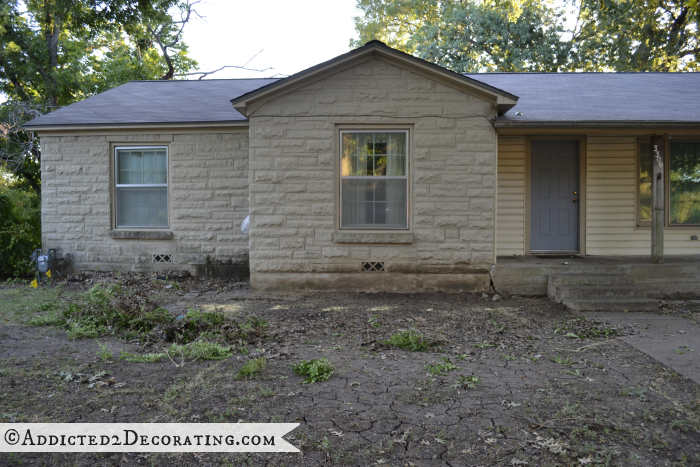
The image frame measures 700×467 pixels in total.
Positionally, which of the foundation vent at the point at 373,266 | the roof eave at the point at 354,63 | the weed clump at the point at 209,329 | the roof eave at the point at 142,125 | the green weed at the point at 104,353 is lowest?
the green weed at the point at 104,353

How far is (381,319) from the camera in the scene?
6727 millimetres

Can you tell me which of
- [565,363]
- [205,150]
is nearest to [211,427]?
[565,363]

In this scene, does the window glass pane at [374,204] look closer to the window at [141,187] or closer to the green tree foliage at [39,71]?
the window at [141,187]

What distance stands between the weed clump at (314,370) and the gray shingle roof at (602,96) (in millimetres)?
5336

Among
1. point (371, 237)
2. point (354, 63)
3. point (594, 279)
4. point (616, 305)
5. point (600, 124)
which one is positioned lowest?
point (616, 305)

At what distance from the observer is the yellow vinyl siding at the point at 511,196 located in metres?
9.63

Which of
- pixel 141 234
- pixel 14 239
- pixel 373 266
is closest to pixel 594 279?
pixel 373 266

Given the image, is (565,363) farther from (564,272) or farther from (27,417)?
(27,417)

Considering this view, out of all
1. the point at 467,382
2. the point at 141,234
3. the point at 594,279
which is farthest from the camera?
the point at 141,234

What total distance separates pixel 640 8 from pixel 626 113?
12.5 meters

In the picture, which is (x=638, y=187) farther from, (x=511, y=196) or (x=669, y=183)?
(x=511, y=196)

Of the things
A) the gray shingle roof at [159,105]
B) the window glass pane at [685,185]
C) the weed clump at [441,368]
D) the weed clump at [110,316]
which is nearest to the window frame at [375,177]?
the gray shingle roof at [159,105]

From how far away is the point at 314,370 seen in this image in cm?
432

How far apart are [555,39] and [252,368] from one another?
22.7 metres
